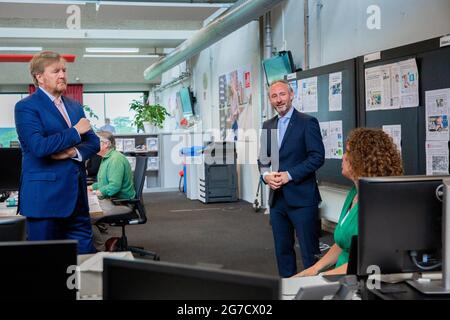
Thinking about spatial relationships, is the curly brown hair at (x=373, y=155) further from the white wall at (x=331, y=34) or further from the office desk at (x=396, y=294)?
the white wall at (x=331, y=34)

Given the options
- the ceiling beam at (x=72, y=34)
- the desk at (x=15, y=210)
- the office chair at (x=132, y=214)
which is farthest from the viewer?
the ceiling beam at (x=72, y=34)

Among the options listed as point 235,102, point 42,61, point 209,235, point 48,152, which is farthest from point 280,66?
point 48,152

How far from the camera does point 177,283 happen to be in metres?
0.98

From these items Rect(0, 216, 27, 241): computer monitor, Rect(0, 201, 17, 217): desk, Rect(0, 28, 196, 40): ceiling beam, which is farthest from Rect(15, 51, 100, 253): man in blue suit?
Rect(0, 28, 196, 40): ceiling beam

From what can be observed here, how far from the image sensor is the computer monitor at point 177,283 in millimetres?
885

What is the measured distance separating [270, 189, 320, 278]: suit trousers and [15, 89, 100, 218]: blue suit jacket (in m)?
1.23

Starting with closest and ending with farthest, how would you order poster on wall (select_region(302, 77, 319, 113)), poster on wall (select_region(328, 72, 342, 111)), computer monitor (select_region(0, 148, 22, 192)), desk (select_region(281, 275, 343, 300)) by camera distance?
desk (select_region(281, 275, 343, 300)) → computer monitor (select_region(0, 148, 22, 192)) → poster on wall (select_region(328, 72, 342, 111)) → poster on wall (select_region(302, 77, 319, 113))

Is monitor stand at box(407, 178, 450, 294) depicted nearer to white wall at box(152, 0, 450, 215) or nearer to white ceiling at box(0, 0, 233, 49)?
white wall at box(152, 0, 450, 215)

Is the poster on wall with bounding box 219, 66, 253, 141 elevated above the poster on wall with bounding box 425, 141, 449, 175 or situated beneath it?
elevated above

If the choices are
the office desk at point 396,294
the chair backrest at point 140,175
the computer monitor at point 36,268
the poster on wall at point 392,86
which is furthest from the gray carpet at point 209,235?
the computer monitor at point 36,268

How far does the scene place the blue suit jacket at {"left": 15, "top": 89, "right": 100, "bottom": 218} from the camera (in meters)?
2.46

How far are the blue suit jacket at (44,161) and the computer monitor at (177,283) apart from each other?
5.00 feet

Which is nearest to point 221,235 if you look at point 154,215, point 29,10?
point 154,215

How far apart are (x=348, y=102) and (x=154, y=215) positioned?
3.66 meters
